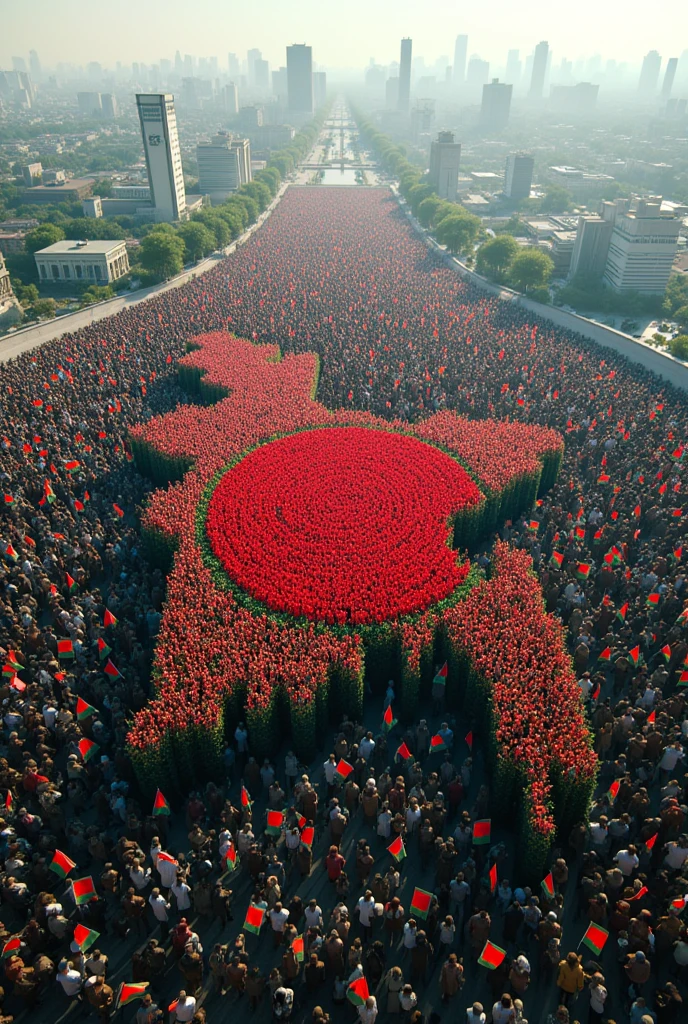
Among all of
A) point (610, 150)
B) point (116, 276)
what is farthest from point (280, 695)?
point (610, 150)

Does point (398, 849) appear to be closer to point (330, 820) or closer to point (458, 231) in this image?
point (330, 820)

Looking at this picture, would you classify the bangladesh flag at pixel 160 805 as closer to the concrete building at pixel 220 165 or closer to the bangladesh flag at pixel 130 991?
the bangladesh flag at pixel 130 991

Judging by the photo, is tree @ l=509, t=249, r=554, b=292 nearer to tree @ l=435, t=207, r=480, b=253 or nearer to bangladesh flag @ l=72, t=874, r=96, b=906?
tree @ l=435, t=207, r=480, b=253

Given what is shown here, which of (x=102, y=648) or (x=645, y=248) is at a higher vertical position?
(x=102, y=648)


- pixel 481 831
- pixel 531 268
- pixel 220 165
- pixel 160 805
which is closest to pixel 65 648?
pixel 160 805

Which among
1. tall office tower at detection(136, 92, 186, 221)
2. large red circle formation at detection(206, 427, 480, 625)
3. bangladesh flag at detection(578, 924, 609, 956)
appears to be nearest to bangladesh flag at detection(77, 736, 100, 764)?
large red circle formation at detection(206, 427, 480, 625)

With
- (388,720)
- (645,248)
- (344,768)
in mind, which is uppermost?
(344,768)

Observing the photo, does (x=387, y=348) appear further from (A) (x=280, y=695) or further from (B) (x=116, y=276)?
(B) (x=116, y=276)
